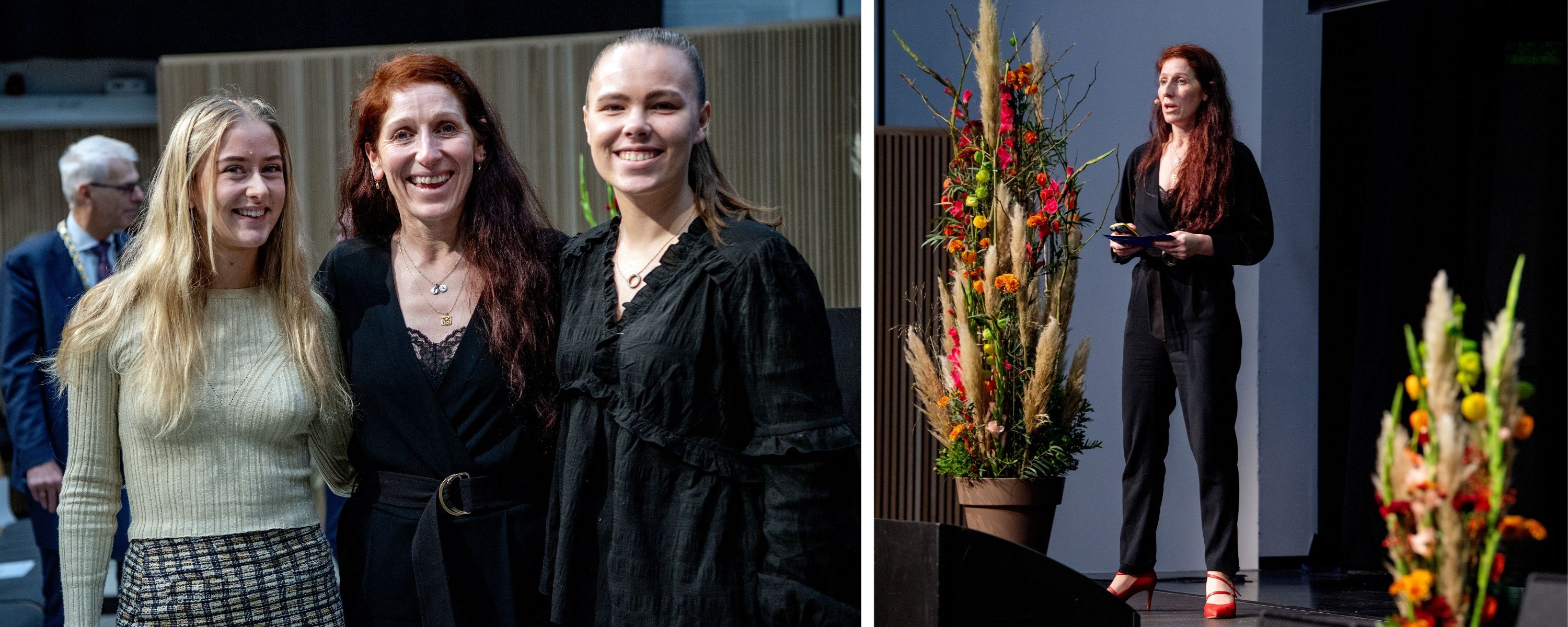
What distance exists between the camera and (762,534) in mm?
1797

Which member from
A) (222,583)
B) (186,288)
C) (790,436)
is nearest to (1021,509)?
(790,436)

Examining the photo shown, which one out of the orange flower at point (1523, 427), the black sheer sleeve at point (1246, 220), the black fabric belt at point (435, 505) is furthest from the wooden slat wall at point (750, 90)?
the orange flower at point (1523, 427)

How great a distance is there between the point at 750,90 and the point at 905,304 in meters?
1.08

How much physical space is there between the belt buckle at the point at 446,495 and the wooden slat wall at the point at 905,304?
0.88 metres

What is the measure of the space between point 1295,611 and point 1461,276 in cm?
61

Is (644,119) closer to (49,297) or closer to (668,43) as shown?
(668,43)

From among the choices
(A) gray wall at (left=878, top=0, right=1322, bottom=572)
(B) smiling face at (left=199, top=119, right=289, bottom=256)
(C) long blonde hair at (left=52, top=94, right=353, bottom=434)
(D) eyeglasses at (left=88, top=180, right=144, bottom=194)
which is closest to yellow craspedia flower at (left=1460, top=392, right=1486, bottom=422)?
(A) gray wall at (left=878, top=0, right=1322, bottom=572)

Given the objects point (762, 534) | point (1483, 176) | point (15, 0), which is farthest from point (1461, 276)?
point (15, 0)

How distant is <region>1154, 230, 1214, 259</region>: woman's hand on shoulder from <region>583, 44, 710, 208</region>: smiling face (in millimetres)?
947

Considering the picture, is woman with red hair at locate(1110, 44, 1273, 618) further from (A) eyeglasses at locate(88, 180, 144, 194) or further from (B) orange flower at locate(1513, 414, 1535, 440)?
(A) eyeglasses at locate(88, 180, 144, 194)

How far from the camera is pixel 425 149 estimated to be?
1.95 m

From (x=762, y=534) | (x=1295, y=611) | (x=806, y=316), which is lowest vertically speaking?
(x=1295, y=611)

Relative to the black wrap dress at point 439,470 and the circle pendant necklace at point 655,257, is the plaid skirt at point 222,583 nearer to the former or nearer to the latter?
the black wrap dress at point 439,470

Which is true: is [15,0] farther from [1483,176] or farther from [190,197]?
[1483,176]
